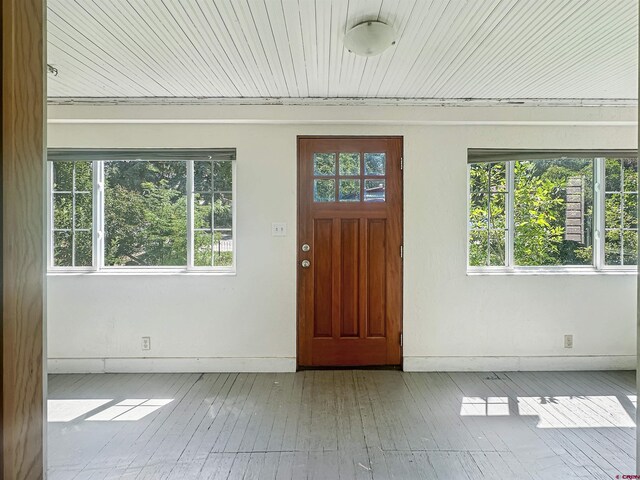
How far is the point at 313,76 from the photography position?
263cm

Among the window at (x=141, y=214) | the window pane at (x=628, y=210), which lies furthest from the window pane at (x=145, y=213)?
the window pane at (x=628, y=210)

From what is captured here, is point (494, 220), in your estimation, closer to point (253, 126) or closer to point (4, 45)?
point (253, 126)

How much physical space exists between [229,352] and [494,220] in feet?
8.81

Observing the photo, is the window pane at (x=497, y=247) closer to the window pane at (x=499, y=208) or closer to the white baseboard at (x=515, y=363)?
the window pane at (x=499, y=208)

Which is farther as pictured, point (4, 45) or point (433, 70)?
point (433, 70)

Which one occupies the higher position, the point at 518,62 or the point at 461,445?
the point at 518,62

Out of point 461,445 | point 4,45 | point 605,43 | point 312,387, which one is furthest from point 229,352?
point 605,43

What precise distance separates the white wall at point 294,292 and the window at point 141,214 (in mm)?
178

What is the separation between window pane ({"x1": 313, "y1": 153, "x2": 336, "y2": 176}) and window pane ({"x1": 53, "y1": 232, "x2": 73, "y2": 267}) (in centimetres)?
231

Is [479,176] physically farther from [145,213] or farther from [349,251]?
[145,213]

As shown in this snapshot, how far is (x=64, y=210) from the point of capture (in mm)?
3359

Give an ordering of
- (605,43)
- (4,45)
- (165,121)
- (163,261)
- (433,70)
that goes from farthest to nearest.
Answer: (163,261)
(165,121)
(433,70)
(605,43)
(4,45)

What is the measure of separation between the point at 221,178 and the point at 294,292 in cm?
122

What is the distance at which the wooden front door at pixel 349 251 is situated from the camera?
3.33 meters
